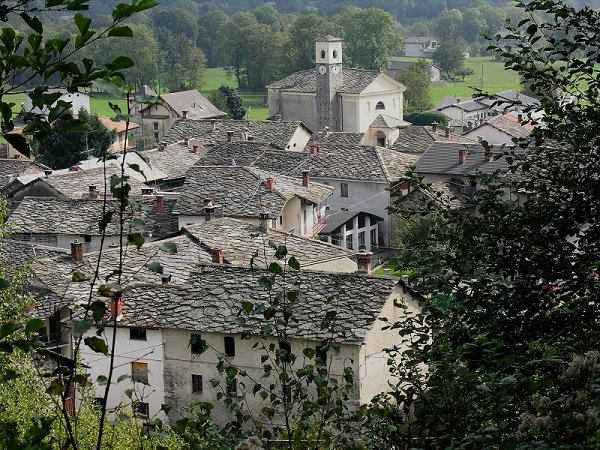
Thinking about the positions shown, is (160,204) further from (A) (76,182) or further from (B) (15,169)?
(B) (15,169)

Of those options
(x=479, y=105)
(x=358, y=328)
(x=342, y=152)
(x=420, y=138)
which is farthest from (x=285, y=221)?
(x=479, y=105)

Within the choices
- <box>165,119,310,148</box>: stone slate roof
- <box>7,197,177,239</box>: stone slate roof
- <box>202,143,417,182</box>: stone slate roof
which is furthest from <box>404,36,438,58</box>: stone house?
<box>7,197,177,239</box>: stone slate roof

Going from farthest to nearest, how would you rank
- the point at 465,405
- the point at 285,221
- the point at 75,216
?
the point at 285,221
the point at 75,216
the point at 465,405

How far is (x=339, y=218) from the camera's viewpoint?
40.8 meters

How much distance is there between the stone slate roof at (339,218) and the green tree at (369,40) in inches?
2652

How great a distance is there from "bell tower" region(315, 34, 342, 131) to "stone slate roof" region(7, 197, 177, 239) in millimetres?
34450

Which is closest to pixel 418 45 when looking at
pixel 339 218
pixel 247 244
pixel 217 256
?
pixel 339 218

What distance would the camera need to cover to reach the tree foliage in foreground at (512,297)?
654 cm

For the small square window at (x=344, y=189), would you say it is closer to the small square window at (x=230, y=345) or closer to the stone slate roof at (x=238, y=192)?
the stone slate roof at (x=238, y=192)

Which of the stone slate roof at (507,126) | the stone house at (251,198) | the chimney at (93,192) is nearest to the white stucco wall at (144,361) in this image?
the stone house at (251,198)

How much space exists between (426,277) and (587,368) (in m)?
3.03

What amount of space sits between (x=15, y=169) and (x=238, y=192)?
1501cm

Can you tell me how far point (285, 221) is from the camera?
116 feet

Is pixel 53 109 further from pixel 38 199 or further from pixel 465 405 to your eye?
pixel 38 199
